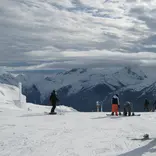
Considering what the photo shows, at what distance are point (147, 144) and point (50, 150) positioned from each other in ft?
12.7

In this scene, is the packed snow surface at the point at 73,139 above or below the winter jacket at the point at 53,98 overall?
below

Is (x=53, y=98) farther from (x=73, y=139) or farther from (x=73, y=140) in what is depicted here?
(x=73, y=140)

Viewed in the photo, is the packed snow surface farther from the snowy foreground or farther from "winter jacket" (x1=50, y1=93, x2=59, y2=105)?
"winter jacket" (x1=50, y1=93, x2=59, y2=105)

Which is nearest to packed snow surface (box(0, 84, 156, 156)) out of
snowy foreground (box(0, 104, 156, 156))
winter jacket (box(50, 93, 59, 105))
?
snowy foreground (box(0, 104, 156, 156))

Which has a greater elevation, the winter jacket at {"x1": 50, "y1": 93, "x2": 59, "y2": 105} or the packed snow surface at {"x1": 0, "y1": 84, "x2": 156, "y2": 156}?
the winter jacket at {"x1": 50, "y1": 93, "x2": 59, "y2": 105}

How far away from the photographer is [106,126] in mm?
19641

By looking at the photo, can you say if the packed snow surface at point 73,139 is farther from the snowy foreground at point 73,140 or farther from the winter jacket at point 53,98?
the winter jacket at point 53,98

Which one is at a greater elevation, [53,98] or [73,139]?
[53,98]

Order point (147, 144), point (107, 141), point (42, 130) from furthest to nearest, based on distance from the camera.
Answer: point (42, 130), point (107, 141), point (147, 144)

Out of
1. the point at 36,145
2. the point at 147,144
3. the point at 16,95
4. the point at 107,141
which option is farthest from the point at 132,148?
the point at 16,95

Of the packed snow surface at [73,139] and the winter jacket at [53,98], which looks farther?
the winter jacket at [53,98]

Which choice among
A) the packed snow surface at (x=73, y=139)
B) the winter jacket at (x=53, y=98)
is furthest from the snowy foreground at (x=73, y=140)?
the winter jacket at (x=53, y=98)

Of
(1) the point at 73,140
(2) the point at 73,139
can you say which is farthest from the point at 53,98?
(1) the point at 73,140

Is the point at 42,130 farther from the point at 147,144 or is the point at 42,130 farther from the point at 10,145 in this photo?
the point at 147,144
